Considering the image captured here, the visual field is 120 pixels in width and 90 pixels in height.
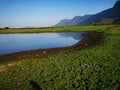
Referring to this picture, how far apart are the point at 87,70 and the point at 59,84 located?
12.7ft

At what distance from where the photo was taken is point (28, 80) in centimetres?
1614

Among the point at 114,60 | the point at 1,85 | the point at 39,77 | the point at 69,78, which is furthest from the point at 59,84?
the point at 114,60

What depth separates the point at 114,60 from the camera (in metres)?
20.0

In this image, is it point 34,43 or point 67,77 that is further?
point 34,43

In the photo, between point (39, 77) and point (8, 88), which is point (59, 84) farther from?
point (8, 88)

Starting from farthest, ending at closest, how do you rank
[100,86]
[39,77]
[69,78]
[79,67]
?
[79,67]
[39,77]
[69,78]
[100,86]

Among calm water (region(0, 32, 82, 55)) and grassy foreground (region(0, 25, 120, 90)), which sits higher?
grassy foreground (region(0, 25, 120, 90))

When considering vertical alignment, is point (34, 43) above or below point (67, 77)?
below

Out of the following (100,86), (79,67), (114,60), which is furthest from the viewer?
(114,60)

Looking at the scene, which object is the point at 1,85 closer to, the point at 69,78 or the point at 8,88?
the point at 8,88

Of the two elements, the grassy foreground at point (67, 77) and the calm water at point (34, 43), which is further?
the calm water at point (34, 43)

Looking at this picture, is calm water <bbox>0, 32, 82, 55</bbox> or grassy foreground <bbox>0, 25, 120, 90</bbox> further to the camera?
calm water <bbox>0, 32, 82, 55</bbox>

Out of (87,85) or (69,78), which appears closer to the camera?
(87,85)

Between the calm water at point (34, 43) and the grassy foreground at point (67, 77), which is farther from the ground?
the grassy foreground at point (67, 77)
